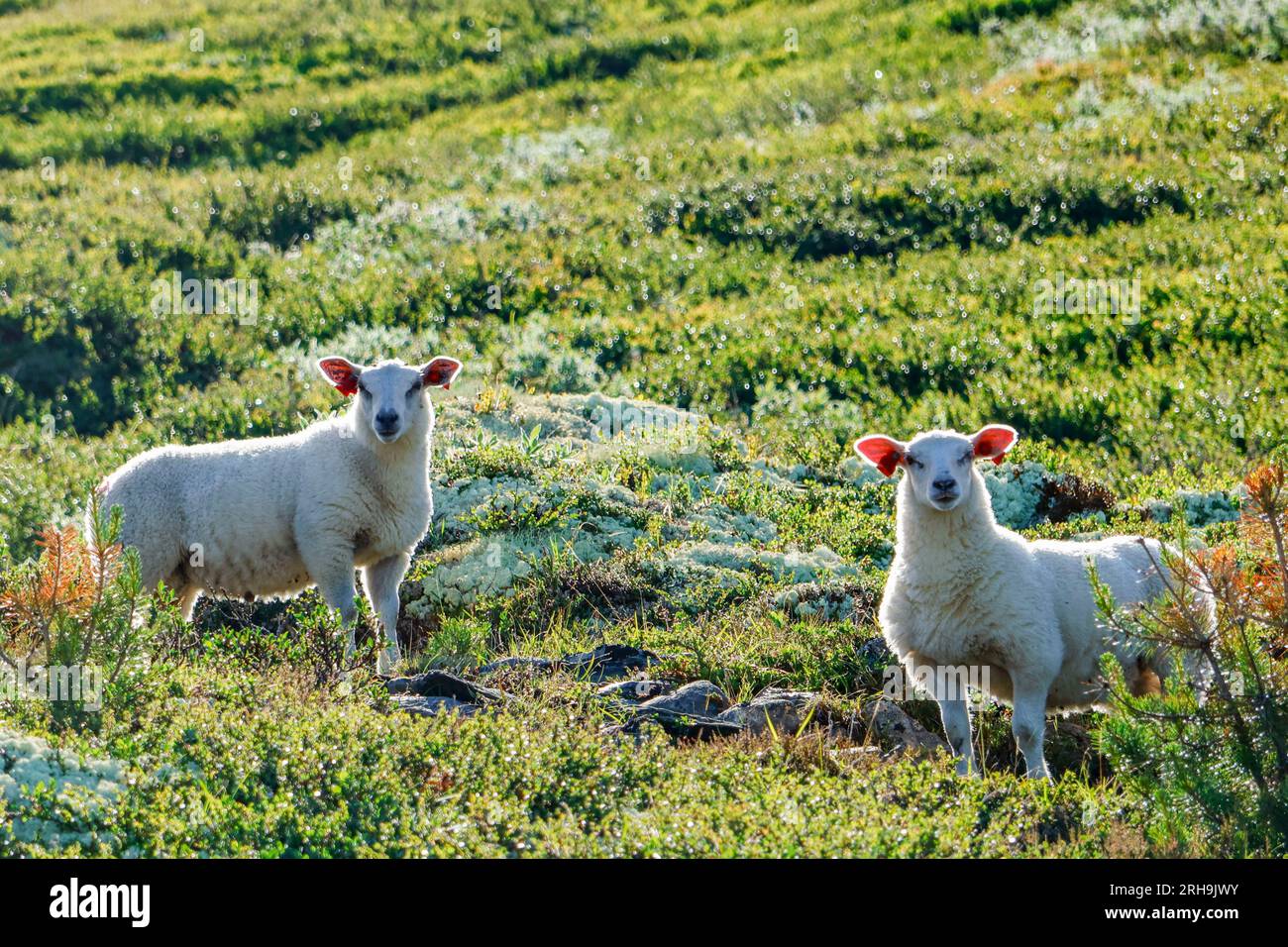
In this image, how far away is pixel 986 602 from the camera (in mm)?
8109

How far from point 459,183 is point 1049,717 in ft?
74.8

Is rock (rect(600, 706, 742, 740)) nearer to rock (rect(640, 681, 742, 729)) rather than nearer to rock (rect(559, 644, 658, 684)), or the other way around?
rock (rect(640, 681, 742, 729))

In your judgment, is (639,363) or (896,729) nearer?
(896,729)

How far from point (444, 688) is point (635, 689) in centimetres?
114

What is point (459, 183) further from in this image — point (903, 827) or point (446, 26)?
point (903, 827)

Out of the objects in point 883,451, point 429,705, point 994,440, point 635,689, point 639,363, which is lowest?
point 639,363

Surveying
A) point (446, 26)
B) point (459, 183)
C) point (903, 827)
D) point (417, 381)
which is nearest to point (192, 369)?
point (459, 183)

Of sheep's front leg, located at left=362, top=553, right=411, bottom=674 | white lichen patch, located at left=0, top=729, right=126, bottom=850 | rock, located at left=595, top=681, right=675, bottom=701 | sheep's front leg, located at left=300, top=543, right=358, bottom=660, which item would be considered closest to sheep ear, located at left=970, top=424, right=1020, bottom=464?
rock, located at left=595, top=681, right=675, bottom=701

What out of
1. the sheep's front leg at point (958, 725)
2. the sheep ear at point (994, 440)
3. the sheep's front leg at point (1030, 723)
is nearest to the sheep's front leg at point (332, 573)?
the sheep's front leg at point (958, 725)

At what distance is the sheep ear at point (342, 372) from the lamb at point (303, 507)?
11 millimetres

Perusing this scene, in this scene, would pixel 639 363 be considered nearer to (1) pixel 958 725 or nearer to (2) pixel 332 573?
(2) pixel 332 573

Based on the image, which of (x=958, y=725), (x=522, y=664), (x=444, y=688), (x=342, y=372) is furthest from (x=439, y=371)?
(x=958, y=725)
